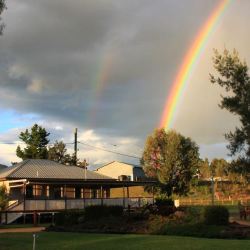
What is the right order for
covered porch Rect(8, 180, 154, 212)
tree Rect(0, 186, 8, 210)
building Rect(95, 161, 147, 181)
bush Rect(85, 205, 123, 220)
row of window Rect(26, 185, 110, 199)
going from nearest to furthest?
bush Rect(85, 205, 123, 220), tree Rect(0, 186, 8, 210), covered porch Rect(8, 180, 154, 212), row of window Rect(26, 185, 110, 199), building Rect(95, 161, 147, 181)

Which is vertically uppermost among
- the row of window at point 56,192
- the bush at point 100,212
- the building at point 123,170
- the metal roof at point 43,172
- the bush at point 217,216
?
the building at point 123,170

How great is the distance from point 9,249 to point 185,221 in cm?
1070

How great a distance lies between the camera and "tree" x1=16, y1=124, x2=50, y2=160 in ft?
250

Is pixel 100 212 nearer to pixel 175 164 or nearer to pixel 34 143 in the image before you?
pixel 175 164

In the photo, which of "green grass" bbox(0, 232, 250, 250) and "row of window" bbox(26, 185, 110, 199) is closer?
"green grass" bbox(0, 232, 250, 250)

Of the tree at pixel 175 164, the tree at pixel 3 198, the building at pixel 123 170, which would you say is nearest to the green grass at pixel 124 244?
the tree at pixel 3 198

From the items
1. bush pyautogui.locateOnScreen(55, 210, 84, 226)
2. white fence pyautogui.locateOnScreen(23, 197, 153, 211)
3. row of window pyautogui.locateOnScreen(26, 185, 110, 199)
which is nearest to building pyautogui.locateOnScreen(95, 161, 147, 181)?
row of window pyautogui.locateOnScreen(26, 185, 110, 199)

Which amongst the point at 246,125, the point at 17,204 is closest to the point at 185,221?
the point at 246,125

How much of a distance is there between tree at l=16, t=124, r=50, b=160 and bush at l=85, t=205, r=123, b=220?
4771 centimetres

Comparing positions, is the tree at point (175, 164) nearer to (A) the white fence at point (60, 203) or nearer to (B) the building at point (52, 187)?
(B) the building at point (52, 187)

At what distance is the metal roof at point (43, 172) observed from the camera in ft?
148

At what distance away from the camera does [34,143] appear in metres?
77.6

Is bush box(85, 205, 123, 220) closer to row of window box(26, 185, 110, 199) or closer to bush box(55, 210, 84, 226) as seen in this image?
bush box(55, 210, 84, 226)

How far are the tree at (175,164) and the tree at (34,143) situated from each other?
61.3 feet
